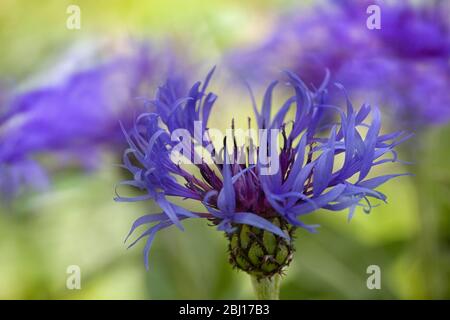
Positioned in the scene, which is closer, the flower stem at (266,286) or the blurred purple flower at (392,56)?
the flower stem at (266,286)

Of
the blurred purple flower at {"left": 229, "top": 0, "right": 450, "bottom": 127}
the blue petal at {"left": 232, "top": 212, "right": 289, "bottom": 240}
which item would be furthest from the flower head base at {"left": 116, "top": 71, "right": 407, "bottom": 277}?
the blurred purple flower at {"left": 229, "top": 0, "right": 450, "bottom": 127}

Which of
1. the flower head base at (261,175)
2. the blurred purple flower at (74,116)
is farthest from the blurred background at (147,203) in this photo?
the flower head base at (261,175)

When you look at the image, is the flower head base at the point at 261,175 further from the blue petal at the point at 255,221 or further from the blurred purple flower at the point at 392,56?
the blurred purple flower at the point at 392,56

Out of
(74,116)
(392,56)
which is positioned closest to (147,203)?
(74,116)

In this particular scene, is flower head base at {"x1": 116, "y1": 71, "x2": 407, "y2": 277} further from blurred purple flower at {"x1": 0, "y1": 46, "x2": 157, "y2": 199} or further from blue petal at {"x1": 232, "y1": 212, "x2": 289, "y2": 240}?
blurred purple flower at {"x1": 0, "y1": 46, "x2": 157, "y2": 199}

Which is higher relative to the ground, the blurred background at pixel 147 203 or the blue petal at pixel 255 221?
the blurred background at pixel 147 203
